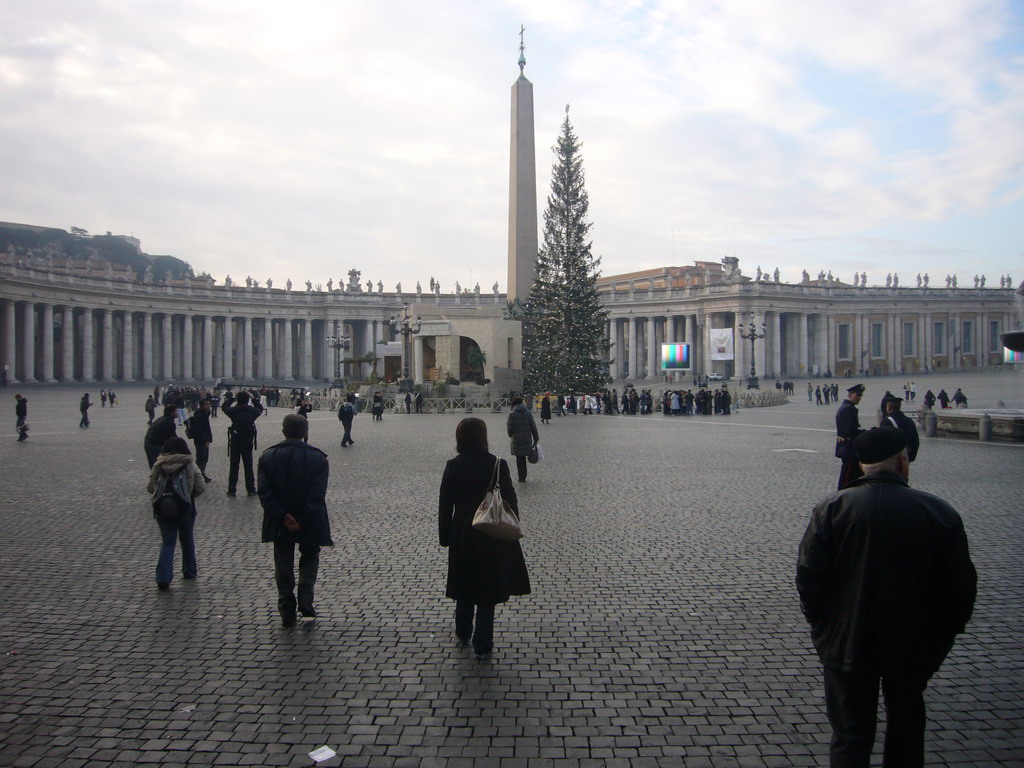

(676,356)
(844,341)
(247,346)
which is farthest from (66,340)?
(844,341)

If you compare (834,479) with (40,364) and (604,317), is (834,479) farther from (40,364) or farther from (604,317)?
(40,364)

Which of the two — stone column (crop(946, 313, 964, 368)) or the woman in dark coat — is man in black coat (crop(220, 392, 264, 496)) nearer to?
the woman in dark coat

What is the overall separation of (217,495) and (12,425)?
69.9ft

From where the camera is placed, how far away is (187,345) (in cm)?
8081

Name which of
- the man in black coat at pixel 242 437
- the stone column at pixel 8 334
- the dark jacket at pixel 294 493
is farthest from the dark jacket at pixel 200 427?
the stone column at pixel 8 334

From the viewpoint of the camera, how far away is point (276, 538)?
6.38 meters

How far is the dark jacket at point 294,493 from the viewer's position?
20.9ft

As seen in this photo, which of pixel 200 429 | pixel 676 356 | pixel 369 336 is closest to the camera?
pixel 200 429

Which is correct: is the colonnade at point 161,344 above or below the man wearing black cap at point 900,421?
above

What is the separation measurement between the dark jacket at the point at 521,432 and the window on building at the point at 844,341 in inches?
3255

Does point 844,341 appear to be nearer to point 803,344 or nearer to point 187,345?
point 803,344

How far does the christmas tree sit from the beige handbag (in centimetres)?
4023

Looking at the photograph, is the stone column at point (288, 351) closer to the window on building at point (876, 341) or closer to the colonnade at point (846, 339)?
the colonnade at point (846, 339)

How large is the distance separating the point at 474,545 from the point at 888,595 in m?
2.85
